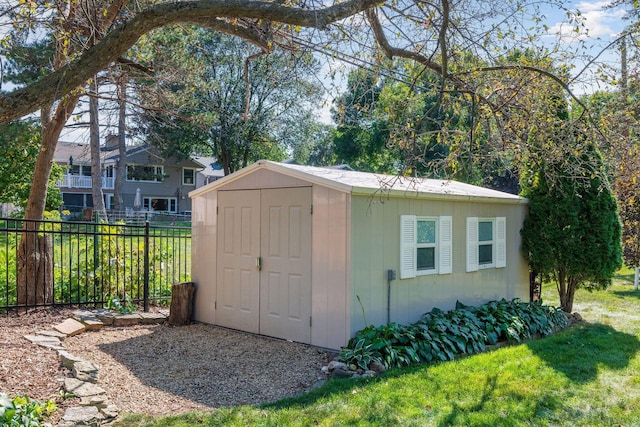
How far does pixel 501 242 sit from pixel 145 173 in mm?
27322

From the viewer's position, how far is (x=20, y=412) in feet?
11.3

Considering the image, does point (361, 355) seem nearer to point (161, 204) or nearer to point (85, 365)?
point (85, 365)

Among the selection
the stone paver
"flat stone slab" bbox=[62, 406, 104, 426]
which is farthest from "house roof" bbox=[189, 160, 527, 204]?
"flat stone slab" bbox=[62, 406, 104, 426]

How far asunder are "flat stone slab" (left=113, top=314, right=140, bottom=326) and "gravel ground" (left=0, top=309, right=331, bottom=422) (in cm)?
14

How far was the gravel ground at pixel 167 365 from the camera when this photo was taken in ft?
15.0

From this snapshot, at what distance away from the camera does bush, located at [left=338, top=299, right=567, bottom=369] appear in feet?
18.2

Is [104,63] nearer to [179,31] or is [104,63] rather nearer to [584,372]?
[584,372]

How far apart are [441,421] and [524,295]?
5.68 m

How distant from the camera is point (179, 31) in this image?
9945mm

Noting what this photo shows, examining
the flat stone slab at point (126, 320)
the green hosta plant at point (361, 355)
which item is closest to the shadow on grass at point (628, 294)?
the green hosta plant at point (361, 355)

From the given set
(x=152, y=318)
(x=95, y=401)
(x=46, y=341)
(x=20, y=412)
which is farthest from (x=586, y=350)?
(x=46, y=341)

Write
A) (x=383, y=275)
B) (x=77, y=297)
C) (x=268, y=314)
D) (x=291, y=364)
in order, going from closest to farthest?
(x=291, y=364) → (x=383, y=275) → (x=268, y=314) → (x=77, y=297)

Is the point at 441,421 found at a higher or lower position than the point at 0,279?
lower

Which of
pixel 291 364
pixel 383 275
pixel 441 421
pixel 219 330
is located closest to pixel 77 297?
pixel 219 330
